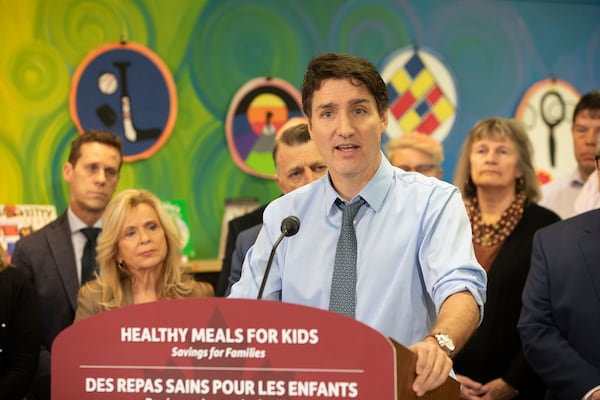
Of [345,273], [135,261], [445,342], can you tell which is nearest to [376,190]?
[345,273]

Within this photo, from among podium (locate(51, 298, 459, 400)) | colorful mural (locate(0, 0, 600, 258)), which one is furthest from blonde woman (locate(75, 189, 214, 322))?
podium (locate(51, 298, 459, 400))

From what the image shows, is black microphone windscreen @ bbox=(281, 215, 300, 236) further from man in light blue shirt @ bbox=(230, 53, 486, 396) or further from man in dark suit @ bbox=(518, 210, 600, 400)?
man in dark suit @ bbox=(518, 210, 600, 400)

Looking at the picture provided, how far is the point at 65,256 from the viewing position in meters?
3.86

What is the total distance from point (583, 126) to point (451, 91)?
6.00 ft

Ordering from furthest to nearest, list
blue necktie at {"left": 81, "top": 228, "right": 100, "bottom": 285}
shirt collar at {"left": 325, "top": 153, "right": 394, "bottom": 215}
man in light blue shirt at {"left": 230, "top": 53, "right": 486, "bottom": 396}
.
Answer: blue necktie at {"left": 81, "top": 228, "right": 100, "bottom": 285} → shirt collar at {"left": 325, "top": 153, "right": 394, "bottom": 215} → man in light blue shirt at {"left": 230, "top": 53, "right": 486, "bottom": 396}

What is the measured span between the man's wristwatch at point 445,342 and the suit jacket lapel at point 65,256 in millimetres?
2372

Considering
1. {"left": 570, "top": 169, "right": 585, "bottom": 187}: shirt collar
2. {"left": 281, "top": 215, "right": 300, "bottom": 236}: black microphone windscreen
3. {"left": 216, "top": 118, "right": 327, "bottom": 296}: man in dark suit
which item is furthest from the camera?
{"left": 570, "top": 169, "right": 585, "bottom": 187}: shirt collar

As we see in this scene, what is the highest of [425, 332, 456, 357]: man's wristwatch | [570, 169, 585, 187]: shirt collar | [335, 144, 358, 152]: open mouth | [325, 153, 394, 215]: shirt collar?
[335, 144, 358, 152]: open mouth

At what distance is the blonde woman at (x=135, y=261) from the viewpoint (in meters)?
3.58

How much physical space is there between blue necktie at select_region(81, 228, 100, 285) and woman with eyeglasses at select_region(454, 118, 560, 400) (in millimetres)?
1646

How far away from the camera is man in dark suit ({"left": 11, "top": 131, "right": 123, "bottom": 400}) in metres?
3.74

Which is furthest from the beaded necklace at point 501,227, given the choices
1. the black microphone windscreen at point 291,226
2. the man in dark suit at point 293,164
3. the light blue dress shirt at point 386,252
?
the black microphone windscreen at point 291,226

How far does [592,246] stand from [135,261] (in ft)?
5.84

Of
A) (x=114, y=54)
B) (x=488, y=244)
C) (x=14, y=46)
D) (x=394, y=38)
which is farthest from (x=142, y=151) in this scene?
(x=488, y=244)
